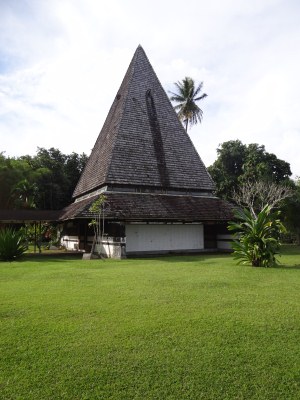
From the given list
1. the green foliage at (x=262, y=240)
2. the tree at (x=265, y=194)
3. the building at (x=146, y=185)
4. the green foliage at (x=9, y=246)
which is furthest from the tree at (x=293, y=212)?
the green foliage at (x=9, y=246)

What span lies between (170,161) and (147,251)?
19.1 ft

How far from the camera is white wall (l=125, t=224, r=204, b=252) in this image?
54.2 feet

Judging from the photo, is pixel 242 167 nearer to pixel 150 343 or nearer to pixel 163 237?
pixel 163 237

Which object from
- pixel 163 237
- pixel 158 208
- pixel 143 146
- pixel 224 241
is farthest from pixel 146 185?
pixel 224 241

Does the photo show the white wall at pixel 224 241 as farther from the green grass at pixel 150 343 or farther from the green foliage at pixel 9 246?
the green grass at pixel 150 343

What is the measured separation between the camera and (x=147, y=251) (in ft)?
55.0

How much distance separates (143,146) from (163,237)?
550cm

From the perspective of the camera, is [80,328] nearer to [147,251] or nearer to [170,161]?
[147,251]

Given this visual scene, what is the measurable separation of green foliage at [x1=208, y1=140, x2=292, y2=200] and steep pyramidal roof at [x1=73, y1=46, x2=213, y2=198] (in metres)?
12.2

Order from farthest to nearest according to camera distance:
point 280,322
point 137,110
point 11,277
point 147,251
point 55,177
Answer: point 55,177 < point 137,110 < point 147,251 < point 11,277 < point 280,322

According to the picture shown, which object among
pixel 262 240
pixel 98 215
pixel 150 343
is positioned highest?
pixel 98 215

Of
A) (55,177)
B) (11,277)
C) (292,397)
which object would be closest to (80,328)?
(292,397)

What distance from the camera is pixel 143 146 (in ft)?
62.6

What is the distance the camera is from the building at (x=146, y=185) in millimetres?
16172
